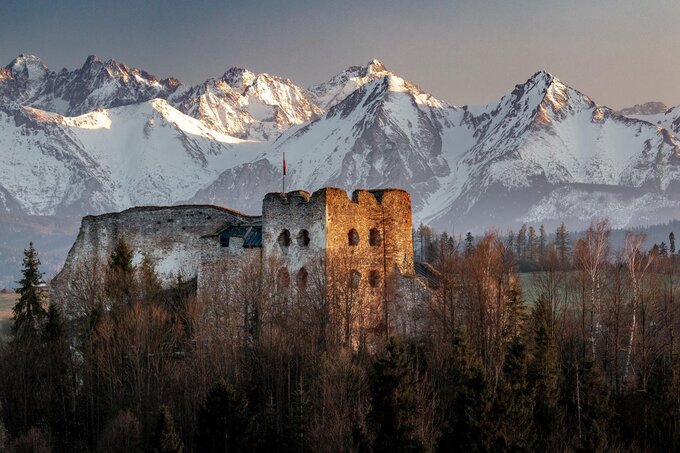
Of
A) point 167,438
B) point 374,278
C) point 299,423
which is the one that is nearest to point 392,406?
point 299,423

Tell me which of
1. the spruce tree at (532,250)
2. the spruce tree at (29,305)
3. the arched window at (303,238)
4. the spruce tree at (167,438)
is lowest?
the spruce tree at (167,438)

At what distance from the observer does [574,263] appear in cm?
7056

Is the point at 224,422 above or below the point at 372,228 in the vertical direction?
below

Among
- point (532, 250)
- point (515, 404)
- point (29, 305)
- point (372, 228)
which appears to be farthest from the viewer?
point (532, 250)

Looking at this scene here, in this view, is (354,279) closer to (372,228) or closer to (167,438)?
(372,228)

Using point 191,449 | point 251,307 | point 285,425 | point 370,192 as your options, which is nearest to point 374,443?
point 285,425

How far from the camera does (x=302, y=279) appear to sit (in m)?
55.1

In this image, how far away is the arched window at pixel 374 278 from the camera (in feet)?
182

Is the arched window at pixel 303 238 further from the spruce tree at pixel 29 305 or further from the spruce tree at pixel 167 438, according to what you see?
the spruce tree at pixel 29 305

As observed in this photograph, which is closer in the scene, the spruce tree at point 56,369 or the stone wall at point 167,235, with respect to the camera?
the spruce tree at point 56,369

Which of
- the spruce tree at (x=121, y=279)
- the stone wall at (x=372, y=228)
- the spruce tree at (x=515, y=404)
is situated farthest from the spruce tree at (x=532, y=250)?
the spruce tree at (x=515, y=404)

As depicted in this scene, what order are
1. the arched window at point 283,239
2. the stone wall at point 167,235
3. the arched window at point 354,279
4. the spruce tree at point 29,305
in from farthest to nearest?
the spruce tree at point 29,305 < the stone wall at point 167,235 < the arched window at point 283,239 < the arched window at point 354,279

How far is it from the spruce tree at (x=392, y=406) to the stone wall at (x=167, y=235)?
1681cm

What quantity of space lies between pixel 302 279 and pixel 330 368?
29.8 feet
